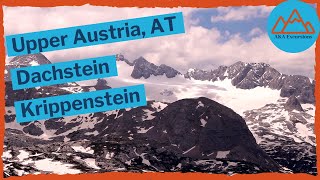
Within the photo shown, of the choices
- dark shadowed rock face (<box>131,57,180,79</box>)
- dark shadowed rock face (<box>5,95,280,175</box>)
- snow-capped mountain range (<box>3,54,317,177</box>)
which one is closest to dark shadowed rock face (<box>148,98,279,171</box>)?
dark shadowed rock face (<box>5,95,280,175</box>)

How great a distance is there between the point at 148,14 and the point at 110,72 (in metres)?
9.28

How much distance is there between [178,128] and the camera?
4112 inches

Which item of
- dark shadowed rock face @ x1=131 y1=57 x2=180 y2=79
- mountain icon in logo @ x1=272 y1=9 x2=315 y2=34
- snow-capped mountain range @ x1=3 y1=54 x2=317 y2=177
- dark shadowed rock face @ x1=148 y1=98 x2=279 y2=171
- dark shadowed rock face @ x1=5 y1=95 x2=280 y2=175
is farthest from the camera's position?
dark shadowed rock face @ x1=148 y1=98 x2=279 y2=171

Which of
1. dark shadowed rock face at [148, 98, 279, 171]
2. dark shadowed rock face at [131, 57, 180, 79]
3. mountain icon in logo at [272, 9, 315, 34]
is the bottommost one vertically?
dark shadowed rock face at [148, 98, 279, 171]

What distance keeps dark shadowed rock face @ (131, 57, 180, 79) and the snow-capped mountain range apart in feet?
0.57

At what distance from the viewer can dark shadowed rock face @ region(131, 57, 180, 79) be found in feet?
229

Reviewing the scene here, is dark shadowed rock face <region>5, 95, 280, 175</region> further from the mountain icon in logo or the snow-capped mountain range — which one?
the mountain icon in logo

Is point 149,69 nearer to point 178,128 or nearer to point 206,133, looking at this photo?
point 178,128

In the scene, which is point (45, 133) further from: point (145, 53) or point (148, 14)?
point (148, 14)

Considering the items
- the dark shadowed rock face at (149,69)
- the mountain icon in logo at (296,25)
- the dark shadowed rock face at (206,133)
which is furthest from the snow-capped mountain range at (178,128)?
the mountain icon in logo at (296,25)

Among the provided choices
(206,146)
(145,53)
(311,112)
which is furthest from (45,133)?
(311,112)

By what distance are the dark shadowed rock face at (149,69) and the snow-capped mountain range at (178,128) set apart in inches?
6.8

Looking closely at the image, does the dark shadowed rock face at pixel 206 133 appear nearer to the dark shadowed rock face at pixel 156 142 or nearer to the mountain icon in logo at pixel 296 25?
the dark shadowed rock face at pixel 156 142

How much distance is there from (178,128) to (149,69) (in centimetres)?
3441
